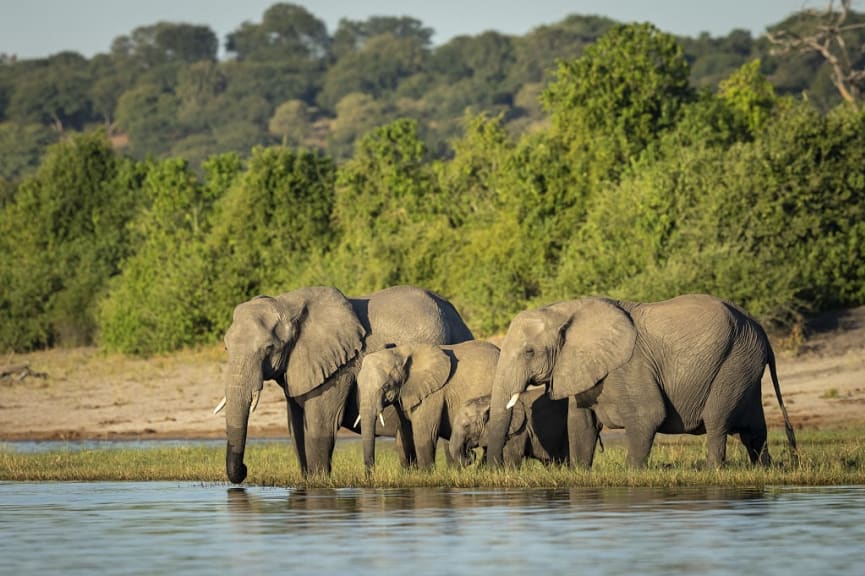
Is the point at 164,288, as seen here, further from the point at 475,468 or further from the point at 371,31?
the point at 371,31

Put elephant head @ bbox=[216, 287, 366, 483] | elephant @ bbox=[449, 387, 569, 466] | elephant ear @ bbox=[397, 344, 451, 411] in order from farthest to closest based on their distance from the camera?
1. elephant @ bbox=[449, 387, 569, 466]
2. elephant ear @ bbox=[397, 344, 451, 411]
3. elephant head @ bbox=[216, 287, 366, 483]

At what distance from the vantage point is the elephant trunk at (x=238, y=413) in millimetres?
20266

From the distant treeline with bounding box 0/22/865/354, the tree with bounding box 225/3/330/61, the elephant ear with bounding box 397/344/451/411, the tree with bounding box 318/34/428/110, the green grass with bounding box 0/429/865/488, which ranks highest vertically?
the tree with bounding box 225/3/330/61

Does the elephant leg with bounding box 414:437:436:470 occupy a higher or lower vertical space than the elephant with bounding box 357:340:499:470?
lower

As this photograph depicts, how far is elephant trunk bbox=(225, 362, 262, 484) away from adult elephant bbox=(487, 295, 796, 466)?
2.68m

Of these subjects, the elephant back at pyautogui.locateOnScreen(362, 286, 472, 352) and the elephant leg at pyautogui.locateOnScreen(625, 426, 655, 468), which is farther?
the elephant back at pyautogui.locateOnScreen(362, 286, 472, 352)

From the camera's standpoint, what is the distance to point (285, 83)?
15938 cm

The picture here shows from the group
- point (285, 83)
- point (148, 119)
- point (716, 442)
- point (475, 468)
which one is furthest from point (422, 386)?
point (285, 83)

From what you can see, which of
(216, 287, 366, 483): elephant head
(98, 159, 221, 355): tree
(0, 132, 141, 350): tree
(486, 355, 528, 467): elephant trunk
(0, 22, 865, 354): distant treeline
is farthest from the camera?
(0, 132, 141, 350): tree

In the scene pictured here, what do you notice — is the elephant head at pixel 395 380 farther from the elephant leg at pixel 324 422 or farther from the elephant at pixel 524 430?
the elephant at pixel 524 430

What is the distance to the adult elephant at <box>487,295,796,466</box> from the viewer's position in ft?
65.3

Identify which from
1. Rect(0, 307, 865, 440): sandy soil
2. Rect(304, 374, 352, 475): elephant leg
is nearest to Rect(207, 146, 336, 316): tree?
Rect(0, 307, 865, 440): sandy soil

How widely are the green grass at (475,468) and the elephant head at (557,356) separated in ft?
2.62

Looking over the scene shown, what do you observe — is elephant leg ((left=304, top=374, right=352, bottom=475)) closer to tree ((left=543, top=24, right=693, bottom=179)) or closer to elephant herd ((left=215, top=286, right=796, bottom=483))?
elephant herd ((left=215, top=286, right=796, bottom=483))
